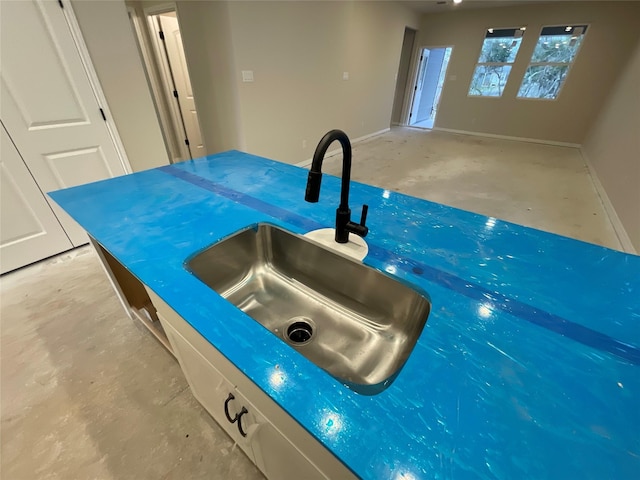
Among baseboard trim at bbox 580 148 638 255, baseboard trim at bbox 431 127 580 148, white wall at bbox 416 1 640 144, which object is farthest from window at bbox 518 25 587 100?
baseboard trim at bbox 580 148 638 255

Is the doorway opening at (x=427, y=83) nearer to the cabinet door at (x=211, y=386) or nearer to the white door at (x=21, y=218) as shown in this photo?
the white door at (x=21, y=218)

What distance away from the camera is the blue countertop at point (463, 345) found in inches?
15.9

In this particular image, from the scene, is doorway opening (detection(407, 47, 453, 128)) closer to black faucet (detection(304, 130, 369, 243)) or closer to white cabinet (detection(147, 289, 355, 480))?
black faucet (detection(304, 130, 369, 243))

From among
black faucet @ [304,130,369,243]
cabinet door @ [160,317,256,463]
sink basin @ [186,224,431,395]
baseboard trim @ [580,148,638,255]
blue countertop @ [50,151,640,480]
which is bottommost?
baseboard trim @ [580,148,638,255]

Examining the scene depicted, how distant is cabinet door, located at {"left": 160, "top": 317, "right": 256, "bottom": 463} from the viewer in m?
0.73

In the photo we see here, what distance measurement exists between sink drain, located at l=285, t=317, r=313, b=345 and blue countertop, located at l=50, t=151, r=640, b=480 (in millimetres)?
305

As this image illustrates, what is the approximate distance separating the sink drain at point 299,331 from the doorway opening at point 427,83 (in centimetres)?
747

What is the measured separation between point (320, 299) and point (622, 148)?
482 centimetres

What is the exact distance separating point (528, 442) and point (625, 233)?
11.7 ft

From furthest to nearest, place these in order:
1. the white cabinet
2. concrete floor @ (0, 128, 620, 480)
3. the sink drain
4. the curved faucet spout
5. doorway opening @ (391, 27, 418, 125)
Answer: doorway opening @ (391, 27, 418, 125)
concrete floor @ (0, 128, 620, 480)
the sink drain
the curved faucet spout
the white cabinet

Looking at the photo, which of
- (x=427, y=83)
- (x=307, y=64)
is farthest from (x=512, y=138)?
(x=307, y=64)

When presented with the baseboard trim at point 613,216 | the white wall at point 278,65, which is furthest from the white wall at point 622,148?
the white wall at point 278,65

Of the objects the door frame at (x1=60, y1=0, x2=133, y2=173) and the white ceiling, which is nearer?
the door frame at (x1=60, y1=0, x2=133, y2=173)

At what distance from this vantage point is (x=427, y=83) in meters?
7.57
